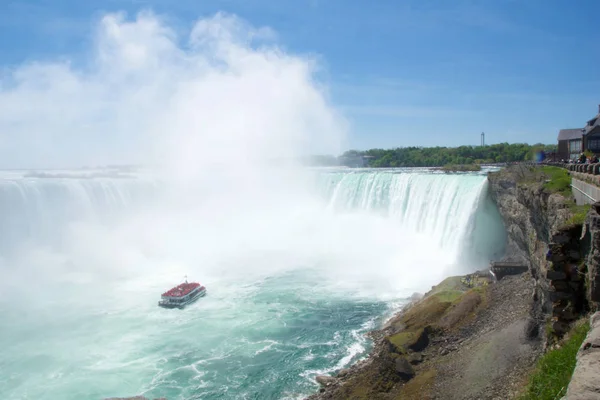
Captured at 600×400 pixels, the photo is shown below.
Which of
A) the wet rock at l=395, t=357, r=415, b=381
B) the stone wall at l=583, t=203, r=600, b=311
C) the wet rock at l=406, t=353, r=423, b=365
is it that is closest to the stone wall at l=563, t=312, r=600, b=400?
the stone wall at l=583, t=203, r=600, b=311

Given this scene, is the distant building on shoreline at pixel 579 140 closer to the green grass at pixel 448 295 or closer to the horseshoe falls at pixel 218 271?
the horseshoe falls at pixel 218 271

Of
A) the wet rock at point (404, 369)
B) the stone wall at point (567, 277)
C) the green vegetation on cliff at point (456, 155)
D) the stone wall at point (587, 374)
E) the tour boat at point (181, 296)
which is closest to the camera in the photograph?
the stone wall at point (587, 374)

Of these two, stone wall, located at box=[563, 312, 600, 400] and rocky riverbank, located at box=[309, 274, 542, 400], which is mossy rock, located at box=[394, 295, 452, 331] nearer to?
rocky riverbank, located at box=[309, 274, 542, 400]

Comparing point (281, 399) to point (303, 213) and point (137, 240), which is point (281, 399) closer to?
point (137, 240)

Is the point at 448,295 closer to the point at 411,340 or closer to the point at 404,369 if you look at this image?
the point at 411,340

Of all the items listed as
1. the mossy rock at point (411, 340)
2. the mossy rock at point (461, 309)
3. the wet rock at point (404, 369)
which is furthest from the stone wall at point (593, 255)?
the mossy rock at point (461, 309)

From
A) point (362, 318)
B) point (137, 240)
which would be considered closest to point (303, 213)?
point (137, 240)
